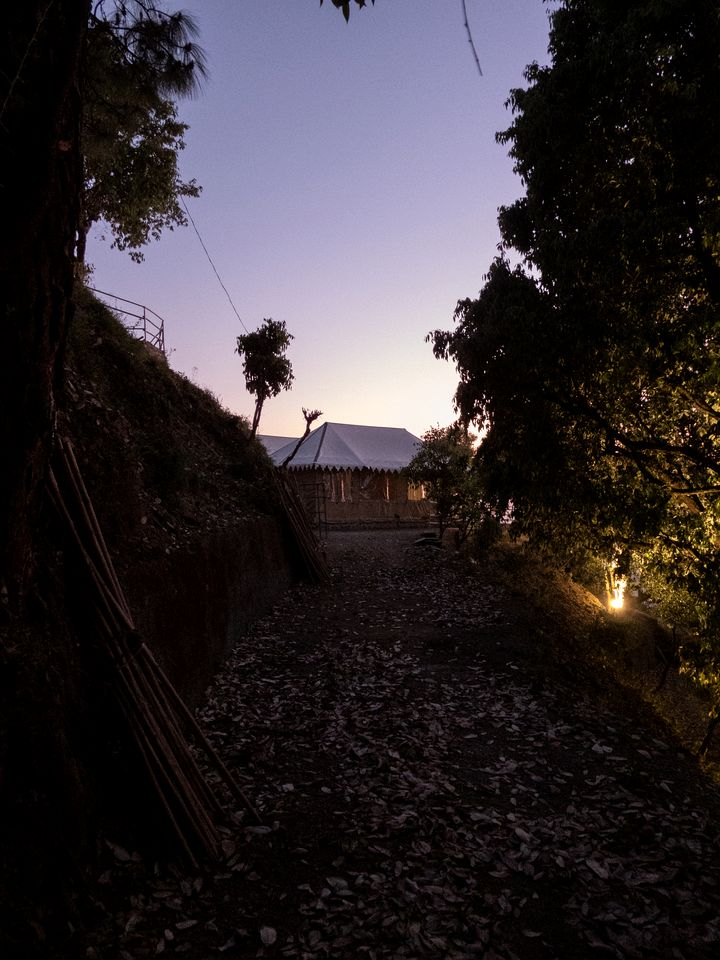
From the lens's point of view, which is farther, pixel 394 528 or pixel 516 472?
pixel 394 528

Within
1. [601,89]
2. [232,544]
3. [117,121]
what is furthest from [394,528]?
[117,121]

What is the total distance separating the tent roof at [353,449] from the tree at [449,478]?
36.9 feet

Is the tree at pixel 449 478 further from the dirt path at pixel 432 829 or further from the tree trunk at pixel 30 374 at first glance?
the tree trunk at pixel 30 374

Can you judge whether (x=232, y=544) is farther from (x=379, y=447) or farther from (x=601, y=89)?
(x=379, y=447)

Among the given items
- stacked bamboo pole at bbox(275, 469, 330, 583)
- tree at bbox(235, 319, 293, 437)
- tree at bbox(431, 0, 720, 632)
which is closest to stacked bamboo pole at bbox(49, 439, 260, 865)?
tree at bbox(431, 0, 720, 632)

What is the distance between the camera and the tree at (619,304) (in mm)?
6719

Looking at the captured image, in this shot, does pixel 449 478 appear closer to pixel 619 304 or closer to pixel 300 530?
pixel 300 530

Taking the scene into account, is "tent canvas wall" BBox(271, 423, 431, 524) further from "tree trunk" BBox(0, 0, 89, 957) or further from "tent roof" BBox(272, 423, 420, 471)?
"tree trunk" BBox(0, 0, 89, 957)

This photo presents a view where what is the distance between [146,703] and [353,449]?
2868 cm

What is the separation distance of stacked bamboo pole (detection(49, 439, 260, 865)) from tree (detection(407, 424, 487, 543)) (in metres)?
14.7

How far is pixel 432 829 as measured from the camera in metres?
4.67

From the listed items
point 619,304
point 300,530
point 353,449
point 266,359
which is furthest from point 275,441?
point 619,304

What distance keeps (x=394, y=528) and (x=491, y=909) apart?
83.6 ft

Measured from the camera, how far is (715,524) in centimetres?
762
